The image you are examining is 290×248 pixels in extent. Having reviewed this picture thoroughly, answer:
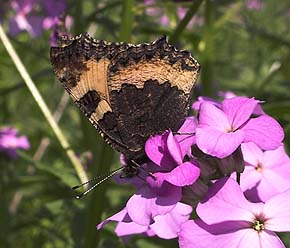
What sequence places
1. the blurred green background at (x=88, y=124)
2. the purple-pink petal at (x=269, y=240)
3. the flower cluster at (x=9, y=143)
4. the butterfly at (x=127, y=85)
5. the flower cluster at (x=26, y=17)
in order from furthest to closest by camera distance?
the flower cluster at (x=26, y=17), the flower cluster at (x=9, y=143), the blurred green background at (x=88, y=124), the butterfly at (x=127, y=85), the purple-pink petal at (x=269, y=240)

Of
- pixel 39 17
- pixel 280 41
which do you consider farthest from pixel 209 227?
pixel 39 17

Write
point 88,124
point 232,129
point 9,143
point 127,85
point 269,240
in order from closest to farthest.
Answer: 1. point 269,240
2. point 232,129
3. point 127,85
4. point 88,124
5. point 9,143

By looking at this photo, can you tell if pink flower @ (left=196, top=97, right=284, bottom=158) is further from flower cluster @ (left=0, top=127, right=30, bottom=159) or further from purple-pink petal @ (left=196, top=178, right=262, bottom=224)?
flower cluster @ (left=0, top=127, right=30, bottom=159)

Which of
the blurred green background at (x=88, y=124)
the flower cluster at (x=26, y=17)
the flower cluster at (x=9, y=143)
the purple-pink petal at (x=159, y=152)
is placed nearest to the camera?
the purple-pink petal at (x=159, y=152)

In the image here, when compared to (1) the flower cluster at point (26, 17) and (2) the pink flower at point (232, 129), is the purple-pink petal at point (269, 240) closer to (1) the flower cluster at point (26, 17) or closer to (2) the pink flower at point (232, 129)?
(2) the pink flower at point (232, 129)

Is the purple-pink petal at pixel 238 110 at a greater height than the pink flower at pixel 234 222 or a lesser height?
greater

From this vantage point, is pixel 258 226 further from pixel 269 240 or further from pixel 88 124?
pixel 88 124

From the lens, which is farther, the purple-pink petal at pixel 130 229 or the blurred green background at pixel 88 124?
the blurred green background at pixel 88 124

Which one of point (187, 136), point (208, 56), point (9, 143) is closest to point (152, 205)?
point (187, 136)

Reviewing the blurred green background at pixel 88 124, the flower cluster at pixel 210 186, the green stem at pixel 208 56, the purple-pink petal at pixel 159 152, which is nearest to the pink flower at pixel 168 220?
the flower cluster at pixel 210 186
